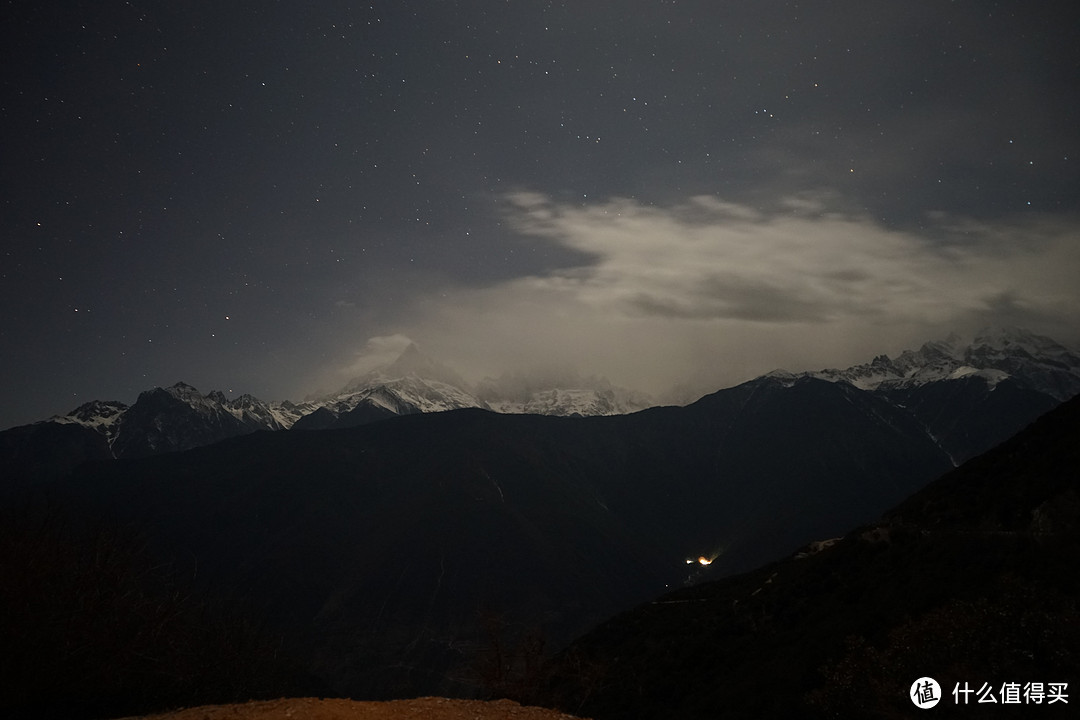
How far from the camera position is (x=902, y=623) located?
2881cm

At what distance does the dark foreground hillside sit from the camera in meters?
23.7

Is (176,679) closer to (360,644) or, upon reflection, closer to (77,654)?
(77,654)

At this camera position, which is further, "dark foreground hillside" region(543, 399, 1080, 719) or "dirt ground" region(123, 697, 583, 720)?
"dark foreground hillside" region(543, 399, 1080, 719)

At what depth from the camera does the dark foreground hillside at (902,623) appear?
77.7ft

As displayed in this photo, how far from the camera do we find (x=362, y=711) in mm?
18906

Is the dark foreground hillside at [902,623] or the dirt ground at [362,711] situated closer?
the dirt ground at [362,711]

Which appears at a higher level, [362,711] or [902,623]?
[362,711]

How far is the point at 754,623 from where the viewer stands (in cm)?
4447

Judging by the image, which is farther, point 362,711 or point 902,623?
point 902,623

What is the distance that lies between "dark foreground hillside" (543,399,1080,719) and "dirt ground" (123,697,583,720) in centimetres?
1689

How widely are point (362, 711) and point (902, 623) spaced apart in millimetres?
27768

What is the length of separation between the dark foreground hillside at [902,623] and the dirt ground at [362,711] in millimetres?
16886

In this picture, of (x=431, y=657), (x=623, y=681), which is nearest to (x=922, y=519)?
(x=623, y=681)

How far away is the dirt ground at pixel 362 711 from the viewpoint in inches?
733
